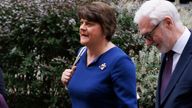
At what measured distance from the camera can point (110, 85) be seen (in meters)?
4.33

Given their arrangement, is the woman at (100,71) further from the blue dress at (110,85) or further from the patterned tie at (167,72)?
the patterned tie at (167,72)

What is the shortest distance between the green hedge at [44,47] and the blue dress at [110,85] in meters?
3.13

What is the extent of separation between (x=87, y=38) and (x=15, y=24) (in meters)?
3.51

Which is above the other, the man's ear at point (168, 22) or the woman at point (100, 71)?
the man's ear at point (168, 22)

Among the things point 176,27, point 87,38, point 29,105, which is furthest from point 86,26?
point 29,105

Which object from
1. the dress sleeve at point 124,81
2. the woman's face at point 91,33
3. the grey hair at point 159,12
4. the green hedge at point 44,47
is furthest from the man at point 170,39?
the green hedge at point 44,47

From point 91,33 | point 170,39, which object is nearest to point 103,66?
point 91,33

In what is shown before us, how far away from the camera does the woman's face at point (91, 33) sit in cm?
442

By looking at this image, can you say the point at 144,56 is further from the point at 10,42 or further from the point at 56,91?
the point at 10,42

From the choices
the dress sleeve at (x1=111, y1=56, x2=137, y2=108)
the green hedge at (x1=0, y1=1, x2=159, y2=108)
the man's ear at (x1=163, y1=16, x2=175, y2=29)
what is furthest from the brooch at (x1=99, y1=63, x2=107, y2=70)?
the green hedge at (x1=0, y1=1, x2=159, y2=108)

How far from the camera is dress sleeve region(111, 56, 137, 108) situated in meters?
4.27

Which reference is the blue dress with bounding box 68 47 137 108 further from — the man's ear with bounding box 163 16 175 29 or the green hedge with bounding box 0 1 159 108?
the green hedge with bounding box 0 1 159 108

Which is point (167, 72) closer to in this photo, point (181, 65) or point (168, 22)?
point (181, 65)

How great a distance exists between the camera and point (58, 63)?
7.60 metres
